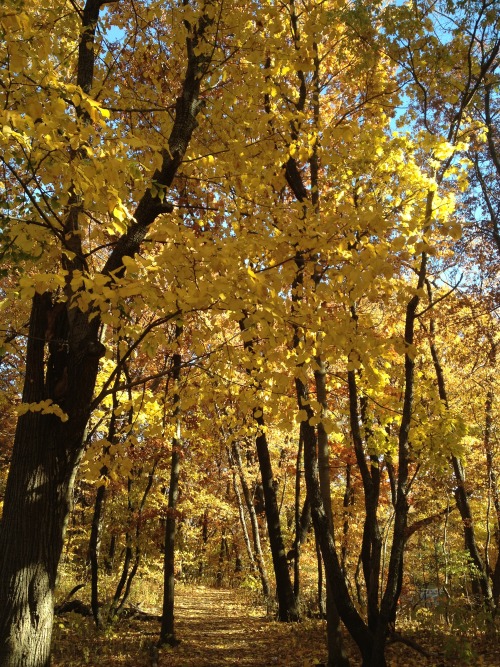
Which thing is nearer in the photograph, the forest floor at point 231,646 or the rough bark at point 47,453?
the rough bark at point 47,453

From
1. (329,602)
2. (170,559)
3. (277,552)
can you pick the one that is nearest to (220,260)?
(329,602)

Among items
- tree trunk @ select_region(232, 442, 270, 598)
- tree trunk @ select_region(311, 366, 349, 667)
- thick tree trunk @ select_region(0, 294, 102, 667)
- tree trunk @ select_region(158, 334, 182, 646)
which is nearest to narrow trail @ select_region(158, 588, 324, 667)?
tree trunk @ select_region(158, 334, 182, 646)

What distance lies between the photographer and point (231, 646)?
7473mm

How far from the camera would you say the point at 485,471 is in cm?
1245

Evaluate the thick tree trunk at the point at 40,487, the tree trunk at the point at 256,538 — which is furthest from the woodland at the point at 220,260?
the tree trunk at the point at 256,538

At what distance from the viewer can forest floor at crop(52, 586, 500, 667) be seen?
5.71 m

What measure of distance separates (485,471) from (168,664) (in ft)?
31.3

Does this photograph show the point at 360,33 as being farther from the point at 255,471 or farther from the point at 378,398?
the point at 255,471

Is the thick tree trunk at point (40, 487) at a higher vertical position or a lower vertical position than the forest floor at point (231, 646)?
higher

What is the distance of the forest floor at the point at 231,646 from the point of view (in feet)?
18.7

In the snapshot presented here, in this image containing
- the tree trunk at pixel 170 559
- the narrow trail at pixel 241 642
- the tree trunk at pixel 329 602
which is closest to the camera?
the tree trunk at pixel 329 602

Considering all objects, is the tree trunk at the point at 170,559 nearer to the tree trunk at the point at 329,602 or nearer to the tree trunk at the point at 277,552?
the tree trunk at the point at 277,552

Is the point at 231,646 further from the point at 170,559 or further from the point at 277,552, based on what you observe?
the point at 277,552

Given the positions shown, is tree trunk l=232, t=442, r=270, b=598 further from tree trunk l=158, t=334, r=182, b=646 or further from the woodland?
tree trunk l=158, t=334, r=182, b=646
